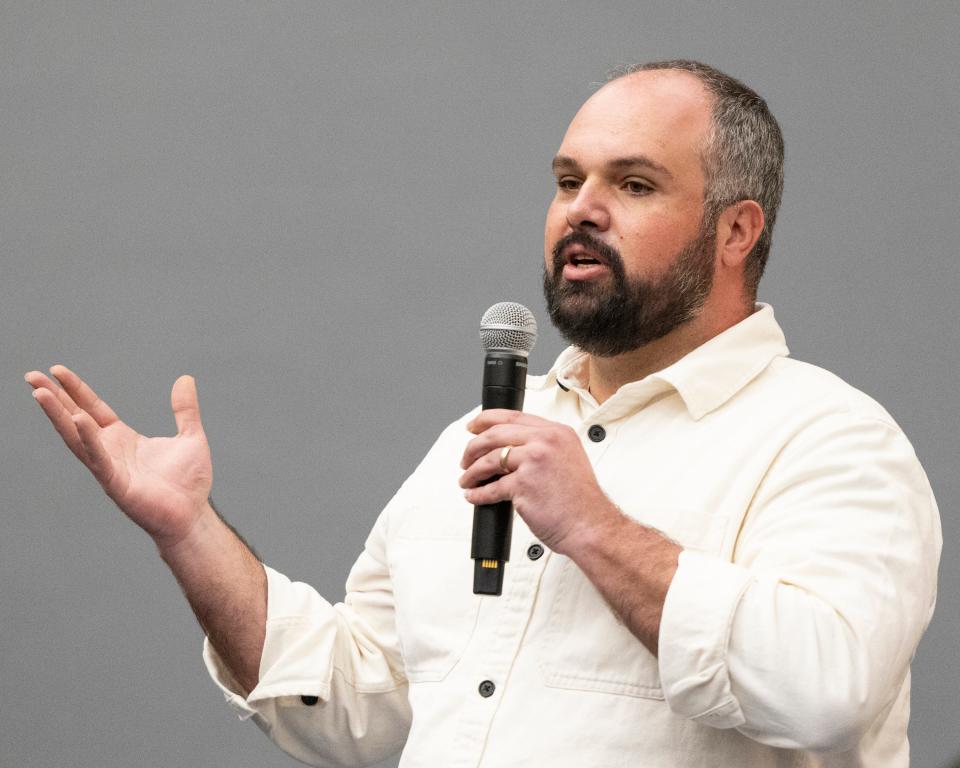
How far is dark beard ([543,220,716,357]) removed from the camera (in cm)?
200

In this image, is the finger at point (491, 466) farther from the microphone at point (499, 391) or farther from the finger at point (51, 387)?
the finger at point (51, 387)

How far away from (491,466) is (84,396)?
634 mm

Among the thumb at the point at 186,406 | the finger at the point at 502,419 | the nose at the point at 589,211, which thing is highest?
the nose at the point at 589,211

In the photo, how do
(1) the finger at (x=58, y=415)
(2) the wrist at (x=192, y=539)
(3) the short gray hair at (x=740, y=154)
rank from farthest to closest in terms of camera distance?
(3) the short gray hair at (x=740, y=154) < (2) the wrist at (x=192, y=539) < (1) the finger at (x=58, y=415)

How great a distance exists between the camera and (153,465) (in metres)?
1.98

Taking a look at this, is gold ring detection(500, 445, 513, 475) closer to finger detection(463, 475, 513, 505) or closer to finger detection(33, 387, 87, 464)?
finger detection(463, 475, 513, 505)

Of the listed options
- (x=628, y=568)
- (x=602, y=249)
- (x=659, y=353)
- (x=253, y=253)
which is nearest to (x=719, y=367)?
(x=659, y=353)

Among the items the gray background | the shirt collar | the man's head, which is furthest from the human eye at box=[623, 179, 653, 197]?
the gray background

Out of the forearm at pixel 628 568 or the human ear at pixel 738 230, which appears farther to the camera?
the human ear at pixel 738 230

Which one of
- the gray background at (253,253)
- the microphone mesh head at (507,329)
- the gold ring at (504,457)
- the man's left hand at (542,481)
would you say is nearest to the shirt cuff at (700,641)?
the man's left hand at (542,481)

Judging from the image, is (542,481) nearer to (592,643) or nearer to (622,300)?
(592,643)

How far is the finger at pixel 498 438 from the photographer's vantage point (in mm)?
1647

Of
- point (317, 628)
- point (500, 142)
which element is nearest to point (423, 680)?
point (317, 628)

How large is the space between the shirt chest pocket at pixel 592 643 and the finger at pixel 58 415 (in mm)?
649
